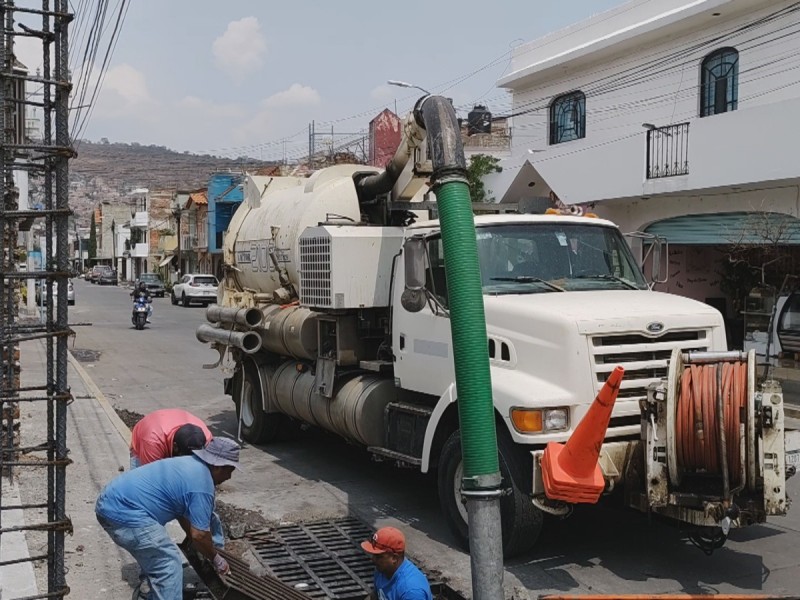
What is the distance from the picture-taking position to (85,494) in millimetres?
7922

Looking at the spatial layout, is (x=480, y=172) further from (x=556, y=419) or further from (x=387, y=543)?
(x=387, y=543)

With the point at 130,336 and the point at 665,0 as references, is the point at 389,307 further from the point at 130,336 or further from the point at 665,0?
the point at 130,336

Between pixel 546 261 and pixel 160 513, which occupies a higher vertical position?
pixel 546 261

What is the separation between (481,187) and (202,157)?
541 feet

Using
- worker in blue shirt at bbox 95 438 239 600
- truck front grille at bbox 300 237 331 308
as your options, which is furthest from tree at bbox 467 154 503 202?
worker in blue shirt at bbox 95 438 239 600

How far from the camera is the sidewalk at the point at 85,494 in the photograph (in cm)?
585

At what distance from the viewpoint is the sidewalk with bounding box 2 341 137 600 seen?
585 cm

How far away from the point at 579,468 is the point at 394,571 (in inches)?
62.3

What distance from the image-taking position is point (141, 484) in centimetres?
487

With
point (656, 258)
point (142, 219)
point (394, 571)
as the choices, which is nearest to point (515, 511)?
point (394, 571)

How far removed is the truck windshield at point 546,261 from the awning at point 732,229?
747 cm

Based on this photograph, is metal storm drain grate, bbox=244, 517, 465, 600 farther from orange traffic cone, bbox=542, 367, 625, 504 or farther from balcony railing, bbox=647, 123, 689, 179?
balcony railing, bbox=647, 123, 689, 179

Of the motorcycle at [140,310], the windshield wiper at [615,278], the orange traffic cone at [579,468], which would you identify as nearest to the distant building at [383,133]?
the motorcycle at [140,310]

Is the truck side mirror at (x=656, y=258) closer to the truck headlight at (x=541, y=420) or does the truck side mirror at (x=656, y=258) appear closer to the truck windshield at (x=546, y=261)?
the truck windshield at (x=546, y=261)
